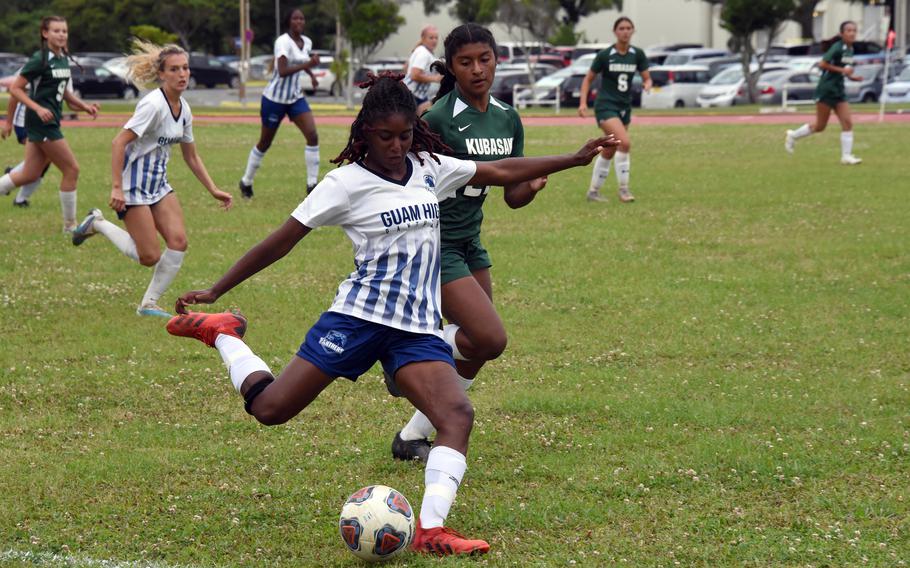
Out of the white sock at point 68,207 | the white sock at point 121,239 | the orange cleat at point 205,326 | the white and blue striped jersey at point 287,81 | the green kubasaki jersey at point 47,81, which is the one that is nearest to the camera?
the orange cleat at point 205,326

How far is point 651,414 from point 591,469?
106 centimetres

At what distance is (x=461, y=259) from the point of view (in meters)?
6.30

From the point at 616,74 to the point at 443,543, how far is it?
11.6 meters

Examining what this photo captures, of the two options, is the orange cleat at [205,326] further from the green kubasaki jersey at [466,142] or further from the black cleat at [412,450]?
the green kubasaki jersey at [466,142]

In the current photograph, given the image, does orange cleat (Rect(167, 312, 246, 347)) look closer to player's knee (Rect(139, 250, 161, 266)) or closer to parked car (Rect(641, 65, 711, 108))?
player's knee (Rect(139, 250, 161, 266))

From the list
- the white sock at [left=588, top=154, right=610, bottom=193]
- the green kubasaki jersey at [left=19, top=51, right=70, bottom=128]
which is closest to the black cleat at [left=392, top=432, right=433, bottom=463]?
the green kubasaki jersey at [left=19, top=51, right=70, bottom=128]

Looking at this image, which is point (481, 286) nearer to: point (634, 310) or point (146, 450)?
point (146, 450)

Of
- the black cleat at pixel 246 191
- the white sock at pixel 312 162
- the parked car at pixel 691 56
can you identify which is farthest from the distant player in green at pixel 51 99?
the parked car at pixel 691 56

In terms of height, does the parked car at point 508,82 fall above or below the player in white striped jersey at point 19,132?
below

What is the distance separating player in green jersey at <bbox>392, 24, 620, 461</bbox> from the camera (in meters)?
6.19

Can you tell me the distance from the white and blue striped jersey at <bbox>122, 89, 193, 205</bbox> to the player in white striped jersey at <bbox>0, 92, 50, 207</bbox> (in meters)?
4.22

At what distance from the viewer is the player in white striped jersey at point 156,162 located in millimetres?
9344

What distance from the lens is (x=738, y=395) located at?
24.7 ft

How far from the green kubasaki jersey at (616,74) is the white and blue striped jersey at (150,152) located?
7.57 metres
